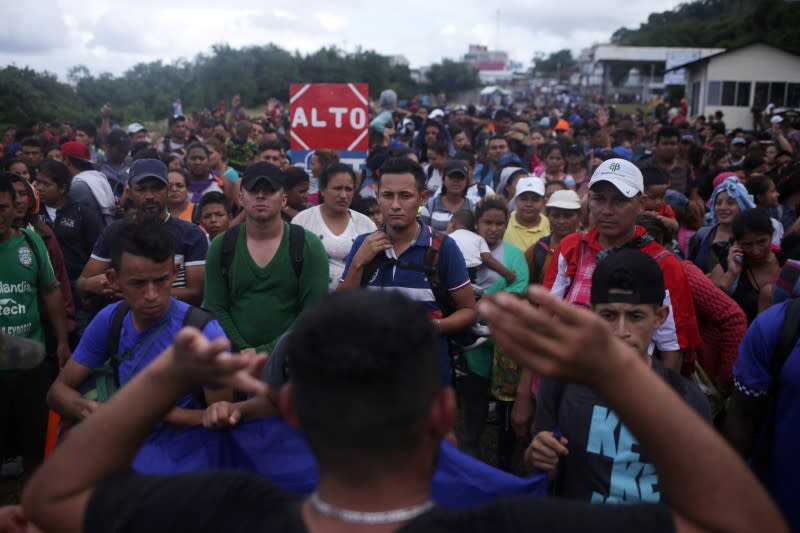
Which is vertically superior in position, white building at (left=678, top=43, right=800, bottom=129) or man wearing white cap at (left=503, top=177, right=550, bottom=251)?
white building at (left=678, top=43, right=800, bottom=129)

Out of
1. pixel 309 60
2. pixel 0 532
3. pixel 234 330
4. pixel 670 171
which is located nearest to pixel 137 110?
pixel 309 60

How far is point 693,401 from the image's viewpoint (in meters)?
2.65

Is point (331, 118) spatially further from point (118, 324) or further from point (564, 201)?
point (118, 324)

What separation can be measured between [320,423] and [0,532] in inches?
45.4

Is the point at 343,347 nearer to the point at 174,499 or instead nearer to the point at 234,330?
the point at 174,499

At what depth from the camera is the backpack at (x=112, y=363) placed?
3.06 metres

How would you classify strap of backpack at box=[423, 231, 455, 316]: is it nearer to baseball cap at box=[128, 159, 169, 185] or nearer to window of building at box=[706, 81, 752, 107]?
baseball cap at box=[128, 159, 169, 185]

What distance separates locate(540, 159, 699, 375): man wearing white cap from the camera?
3520 millimetres

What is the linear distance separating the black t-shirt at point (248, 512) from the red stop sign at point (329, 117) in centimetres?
669

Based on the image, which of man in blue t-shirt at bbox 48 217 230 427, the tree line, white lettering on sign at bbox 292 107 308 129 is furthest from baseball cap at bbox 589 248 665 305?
the tree line

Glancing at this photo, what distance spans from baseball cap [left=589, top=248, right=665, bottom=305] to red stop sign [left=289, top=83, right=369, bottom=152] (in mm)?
5426

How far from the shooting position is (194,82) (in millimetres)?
47844

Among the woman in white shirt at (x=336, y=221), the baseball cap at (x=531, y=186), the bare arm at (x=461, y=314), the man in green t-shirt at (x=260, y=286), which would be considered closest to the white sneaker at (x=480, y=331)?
the bare arm at (x=461, y=314)

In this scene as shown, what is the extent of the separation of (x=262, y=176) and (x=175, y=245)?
79 centimetres
